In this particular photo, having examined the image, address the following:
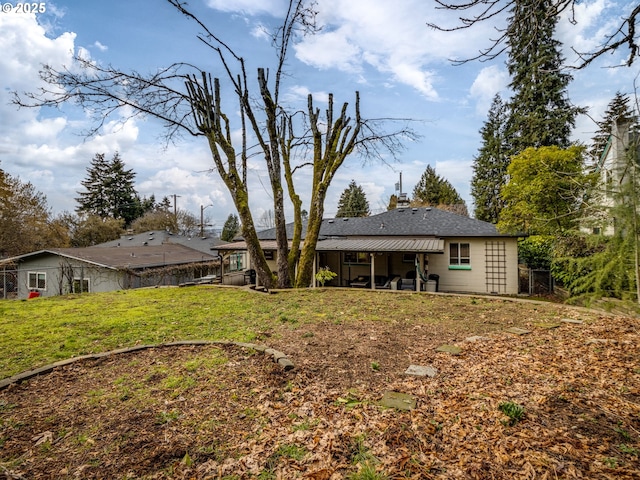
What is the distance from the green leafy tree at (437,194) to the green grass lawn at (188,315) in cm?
2911

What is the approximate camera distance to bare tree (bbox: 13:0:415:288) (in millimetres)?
9336

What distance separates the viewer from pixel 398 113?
11.6 m

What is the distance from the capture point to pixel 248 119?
36.7 ft

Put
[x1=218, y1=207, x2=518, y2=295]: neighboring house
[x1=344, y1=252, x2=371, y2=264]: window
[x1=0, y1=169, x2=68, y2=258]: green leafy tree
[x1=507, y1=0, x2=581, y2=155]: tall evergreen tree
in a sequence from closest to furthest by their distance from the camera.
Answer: [x1=218, y1=207, x2=518, y2=295]: neighboring house
[x1=344, y1=252, x2=371, y2=264]: window
[x1=507, y1=0, x2=581, y2=155]: tall evergreen tree
[x1=0, y1=169, x2=68, y2=258]: green leafy tree

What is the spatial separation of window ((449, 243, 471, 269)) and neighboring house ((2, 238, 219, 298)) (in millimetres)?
17132

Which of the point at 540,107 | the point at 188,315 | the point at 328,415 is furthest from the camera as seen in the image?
the point at 540,107

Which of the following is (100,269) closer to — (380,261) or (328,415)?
(380,261)

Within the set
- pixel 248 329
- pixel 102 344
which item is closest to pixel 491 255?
pixel 248 329

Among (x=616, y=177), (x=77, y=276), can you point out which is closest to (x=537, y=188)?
(x=616, y=177)

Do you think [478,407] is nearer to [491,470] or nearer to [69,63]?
[491,470]

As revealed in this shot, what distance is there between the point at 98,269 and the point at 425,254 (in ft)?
60.7

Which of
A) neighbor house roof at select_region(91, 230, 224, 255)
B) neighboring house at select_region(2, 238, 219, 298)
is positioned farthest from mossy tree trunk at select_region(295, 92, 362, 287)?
neighbor house roof at select_region(91, 230, 224, 255)

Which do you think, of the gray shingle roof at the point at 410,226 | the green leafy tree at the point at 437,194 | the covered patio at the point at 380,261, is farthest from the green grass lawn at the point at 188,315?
the green leafy tree at the point at 437,194

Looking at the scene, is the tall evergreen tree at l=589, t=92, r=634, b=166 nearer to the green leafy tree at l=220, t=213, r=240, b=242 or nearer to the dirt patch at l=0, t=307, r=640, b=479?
the dirt patch at l=0, t=307, r=640, b=479
